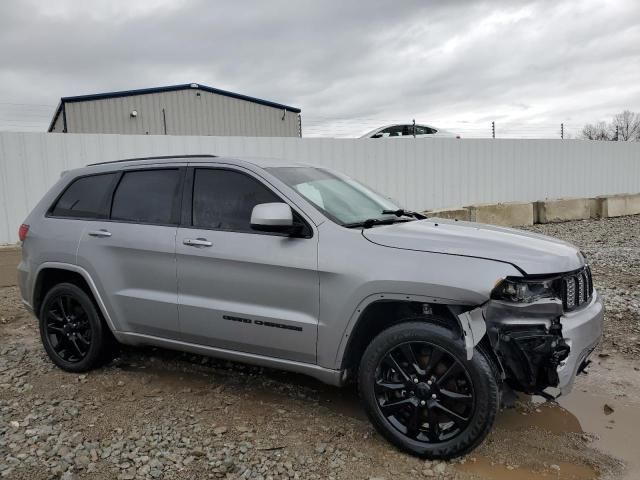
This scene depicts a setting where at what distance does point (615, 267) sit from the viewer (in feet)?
25.2

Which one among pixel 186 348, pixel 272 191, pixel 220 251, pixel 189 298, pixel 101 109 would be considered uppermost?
pixel 101 109

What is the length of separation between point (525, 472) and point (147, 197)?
10.5 ft

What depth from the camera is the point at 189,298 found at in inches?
144

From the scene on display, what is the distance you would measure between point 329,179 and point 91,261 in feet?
6.53

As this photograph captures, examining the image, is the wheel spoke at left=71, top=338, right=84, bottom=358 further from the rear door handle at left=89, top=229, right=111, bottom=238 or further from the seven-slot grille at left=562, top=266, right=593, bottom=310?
the seven-slot grille at left=562, top=266, right=593, bottom=310

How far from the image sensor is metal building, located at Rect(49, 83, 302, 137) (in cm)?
1892

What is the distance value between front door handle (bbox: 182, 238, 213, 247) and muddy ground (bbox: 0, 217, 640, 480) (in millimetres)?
1192

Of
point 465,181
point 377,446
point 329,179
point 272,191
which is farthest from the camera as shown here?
point 465,181

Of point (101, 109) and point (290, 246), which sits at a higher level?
point (101, 109)

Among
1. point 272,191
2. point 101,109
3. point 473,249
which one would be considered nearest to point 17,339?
point 272,191

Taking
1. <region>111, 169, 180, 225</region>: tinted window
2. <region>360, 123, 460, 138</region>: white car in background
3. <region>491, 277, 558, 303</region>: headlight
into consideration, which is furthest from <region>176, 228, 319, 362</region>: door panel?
<region>360, 123, 460, 138</region>: white car in background

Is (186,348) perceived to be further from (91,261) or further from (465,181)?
(465,181)

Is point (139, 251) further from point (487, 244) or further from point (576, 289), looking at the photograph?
point (576, 289)

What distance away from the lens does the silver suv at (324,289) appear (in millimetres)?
2842
